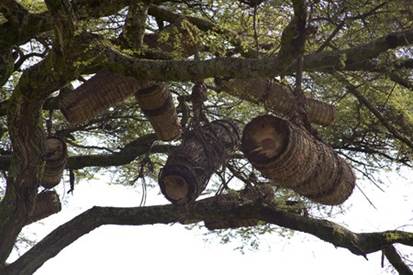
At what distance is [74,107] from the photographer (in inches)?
182

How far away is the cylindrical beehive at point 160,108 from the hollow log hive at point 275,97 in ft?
1.76

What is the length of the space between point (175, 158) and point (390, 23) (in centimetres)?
194

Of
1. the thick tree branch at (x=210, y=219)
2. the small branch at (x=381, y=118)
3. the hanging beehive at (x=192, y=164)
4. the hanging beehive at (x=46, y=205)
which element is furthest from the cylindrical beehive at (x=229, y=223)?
the small branch at (x=381, y=118)

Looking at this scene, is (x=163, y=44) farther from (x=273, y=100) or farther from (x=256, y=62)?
(x=256, y=62)

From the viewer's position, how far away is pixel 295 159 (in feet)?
12.3

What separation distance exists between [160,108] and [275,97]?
953 mm

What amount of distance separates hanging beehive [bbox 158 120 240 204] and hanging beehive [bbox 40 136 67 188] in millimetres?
1160

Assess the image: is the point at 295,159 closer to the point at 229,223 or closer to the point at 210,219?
the point at 210,219

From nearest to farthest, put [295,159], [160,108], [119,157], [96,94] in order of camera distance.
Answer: [295,159] → [96,94] → [160,108] → [119,157]

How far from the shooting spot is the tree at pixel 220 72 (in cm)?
379

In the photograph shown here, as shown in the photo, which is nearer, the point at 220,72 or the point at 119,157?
the point at 220,72

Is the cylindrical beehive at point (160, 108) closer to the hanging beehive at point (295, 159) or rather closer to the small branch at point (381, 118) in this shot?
the hanging beehive at point (295, 159)

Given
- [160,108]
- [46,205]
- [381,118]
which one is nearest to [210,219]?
[160,108]

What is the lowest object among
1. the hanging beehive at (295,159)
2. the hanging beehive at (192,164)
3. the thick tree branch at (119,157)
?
the hanging beehive at (295,159)
